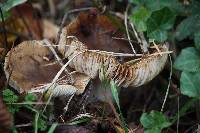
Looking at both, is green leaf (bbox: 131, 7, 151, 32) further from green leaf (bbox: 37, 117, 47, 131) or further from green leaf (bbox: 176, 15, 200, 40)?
green leaf (bbox: 37, 117, 47, 131)

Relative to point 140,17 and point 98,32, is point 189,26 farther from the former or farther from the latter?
point 98,32

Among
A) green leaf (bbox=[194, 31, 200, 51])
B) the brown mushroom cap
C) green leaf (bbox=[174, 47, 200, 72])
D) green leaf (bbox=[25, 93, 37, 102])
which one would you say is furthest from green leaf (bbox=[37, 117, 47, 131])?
green leaf (bbox=[194, 31, 200, 51])

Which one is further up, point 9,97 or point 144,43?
point 144,43

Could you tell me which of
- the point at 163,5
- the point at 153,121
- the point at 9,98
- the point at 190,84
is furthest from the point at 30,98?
the point at 163,5

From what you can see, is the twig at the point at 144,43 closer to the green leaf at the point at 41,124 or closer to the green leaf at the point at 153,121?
the green leaf at the point at 153,121

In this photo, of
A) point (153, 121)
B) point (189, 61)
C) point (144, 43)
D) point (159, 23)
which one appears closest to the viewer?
point (153, 121)

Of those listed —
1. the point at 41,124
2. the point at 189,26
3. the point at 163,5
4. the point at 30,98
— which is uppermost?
the point at 163,5

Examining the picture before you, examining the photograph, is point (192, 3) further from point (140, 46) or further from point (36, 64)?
point (36, 64)

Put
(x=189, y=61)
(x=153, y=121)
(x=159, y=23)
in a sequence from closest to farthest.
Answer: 1. (x=153, y=121)
2. (x=189, y=61)
3. (x=159, y=23)

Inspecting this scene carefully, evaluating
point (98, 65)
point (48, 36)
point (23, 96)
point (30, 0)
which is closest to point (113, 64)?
point (98, 65)
